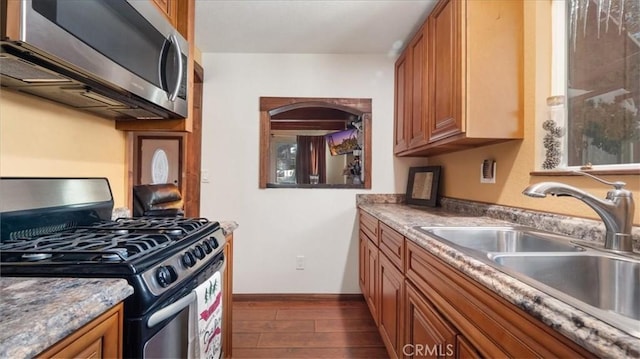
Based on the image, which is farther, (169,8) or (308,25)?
(308,25)

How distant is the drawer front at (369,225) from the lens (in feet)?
7.07

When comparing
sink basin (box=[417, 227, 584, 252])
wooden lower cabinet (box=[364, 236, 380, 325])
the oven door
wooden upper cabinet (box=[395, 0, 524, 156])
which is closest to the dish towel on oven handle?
the oven door

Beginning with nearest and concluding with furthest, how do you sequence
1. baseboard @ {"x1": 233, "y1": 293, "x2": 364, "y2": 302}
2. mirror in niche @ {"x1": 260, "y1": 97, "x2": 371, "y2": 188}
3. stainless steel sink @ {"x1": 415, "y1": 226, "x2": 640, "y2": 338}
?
stainless steel sink @ {"x1": 415, "y1": 226, "x2": 640, "y2": 338}
baseboard @ {"x1": 233, "y1": 293, "x2": 364, "y2": 302}
mirror in niche @ {"x1": 260, "y1": 97, "x2": 371, "y2": 188}

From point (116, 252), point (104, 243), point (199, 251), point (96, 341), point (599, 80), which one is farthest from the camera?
point (599, 80)

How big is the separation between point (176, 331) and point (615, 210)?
1.50m

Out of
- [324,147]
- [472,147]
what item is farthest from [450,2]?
[324,147]

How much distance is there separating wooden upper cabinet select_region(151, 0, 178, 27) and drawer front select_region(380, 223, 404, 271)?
1.62m

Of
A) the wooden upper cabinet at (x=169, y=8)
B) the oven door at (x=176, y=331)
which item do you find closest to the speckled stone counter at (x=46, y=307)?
the oven door at (x=176, y=331)

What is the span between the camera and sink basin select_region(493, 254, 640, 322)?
90 centimetres

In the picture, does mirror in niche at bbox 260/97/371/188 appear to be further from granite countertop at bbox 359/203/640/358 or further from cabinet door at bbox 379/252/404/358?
granite countertop at bbox 359/203/640/358

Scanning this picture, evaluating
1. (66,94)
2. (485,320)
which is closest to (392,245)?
(485,320)

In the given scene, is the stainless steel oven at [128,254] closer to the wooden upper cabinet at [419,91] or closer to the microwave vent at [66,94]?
the microwave vent at [66,94]

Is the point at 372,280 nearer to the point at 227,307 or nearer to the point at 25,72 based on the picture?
the point at 227,307

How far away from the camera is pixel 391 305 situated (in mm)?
1694
